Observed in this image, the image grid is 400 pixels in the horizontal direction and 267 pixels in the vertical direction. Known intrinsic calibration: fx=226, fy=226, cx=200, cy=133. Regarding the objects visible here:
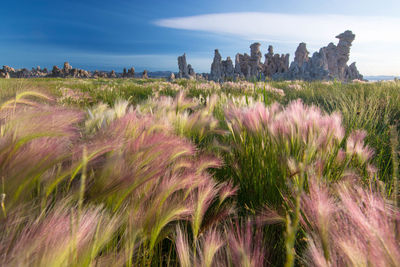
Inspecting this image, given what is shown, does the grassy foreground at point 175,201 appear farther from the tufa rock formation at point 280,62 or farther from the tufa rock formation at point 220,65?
the tufa rock formation at point 220,65

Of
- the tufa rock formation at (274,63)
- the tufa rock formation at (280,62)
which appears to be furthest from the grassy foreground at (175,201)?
the tufa rock formation at (274,63)

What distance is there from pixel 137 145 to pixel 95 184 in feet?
0.76

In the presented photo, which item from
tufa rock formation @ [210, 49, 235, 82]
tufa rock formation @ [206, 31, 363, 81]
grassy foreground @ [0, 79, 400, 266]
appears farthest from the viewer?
tufa rock formation @ [210, 49, 235, 82]

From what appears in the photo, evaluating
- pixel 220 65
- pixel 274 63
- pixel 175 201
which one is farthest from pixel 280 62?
pixel 175 201

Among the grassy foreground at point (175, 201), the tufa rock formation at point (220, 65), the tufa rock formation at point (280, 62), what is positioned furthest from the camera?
the tufa rock formation at point (220, 65)

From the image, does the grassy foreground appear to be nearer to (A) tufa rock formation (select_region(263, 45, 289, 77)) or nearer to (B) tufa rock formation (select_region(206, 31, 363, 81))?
(B) tufa rock formation (select_region(206, 31, 363, 81))

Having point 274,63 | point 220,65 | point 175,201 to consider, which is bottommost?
point 175,201

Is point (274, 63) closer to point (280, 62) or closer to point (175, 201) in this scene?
point (280, 62)

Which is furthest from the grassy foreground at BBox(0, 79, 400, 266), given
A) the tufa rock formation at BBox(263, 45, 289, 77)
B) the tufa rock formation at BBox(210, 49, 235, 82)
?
the tufa rock formation at BBox(263, 45, 289, 77)

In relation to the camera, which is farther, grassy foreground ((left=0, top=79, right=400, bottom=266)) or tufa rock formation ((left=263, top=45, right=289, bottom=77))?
tufa rock formation ((left=263, top=45, right=289, bottom=77))

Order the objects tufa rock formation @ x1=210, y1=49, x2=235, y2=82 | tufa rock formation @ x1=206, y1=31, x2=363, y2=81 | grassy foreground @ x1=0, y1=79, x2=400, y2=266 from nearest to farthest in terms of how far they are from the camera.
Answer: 1. grassy foreground @ x1=0, y1=79, x2=400, y2=266
2. tufa rock formation @ x1=206, y1=31, x2=363, y2=81
3. tufa rock formation @ x1=210, y1=49, x2=235, y2=82

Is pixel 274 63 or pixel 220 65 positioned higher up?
pixel 274 63

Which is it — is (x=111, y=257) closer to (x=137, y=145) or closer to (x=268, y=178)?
(x=137, y=145)

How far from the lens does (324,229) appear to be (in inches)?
22.4
